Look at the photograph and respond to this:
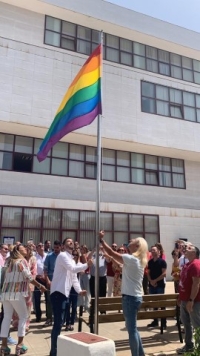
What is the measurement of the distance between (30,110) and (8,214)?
5.20 m

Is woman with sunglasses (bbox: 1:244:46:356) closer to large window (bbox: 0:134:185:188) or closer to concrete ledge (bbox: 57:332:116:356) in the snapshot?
concrete ledge (bbox: 57:332:116:356)

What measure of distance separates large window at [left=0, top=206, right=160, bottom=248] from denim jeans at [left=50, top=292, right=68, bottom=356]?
34.7 feet

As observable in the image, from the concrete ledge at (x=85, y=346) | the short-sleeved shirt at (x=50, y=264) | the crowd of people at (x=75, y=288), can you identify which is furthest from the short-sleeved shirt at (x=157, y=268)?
the concrete ledge at (x=85, y=346)

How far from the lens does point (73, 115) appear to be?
18.6 feet

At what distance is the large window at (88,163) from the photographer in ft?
52.3

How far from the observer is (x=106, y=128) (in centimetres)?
1692

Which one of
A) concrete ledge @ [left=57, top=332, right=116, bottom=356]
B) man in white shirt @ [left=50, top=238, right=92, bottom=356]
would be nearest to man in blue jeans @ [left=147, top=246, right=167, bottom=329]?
man in white shirt @ [left=50, top=238, right=92, bottom=356]

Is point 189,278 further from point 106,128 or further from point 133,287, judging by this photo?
point 106,128

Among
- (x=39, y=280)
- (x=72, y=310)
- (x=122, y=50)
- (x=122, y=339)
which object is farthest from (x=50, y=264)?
(x=122, y=50)

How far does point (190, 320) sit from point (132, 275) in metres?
1.79

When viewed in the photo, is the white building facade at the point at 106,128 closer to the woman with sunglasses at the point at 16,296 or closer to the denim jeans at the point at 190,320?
the woman with sunglasses at the point at 16,296

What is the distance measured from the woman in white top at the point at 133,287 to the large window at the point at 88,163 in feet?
40.1

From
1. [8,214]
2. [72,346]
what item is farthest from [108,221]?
[72,346]

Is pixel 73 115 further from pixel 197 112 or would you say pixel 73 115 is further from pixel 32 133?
pixel 197 112
